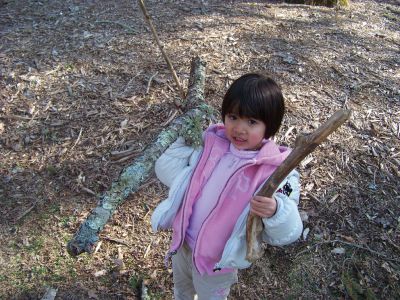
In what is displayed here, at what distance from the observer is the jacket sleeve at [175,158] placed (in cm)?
201

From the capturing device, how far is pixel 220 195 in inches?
75.5

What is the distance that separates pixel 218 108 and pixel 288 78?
944 millimetres

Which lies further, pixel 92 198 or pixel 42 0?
pixel 42 0

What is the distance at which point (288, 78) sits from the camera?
4277mm

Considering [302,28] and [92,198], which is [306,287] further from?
[302,28]

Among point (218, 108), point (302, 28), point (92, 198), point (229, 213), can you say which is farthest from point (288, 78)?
point (229, 213)

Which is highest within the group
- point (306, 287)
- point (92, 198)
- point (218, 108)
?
point (218, 108)

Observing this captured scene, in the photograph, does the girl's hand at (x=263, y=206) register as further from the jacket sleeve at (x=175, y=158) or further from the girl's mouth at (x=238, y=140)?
the jacket sleeve at (x=175, y=158)

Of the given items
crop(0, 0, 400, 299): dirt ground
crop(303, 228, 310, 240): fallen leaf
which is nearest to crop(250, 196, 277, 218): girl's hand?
crop(0, 0, 400, 299): dirt ground

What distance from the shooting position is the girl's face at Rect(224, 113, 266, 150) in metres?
1.84

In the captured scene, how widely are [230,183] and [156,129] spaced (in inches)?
77.0

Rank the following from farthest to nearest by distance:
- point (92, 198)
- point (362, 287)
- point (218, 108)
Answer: point (218, 108) < point (92, 198) < point (362, 287)

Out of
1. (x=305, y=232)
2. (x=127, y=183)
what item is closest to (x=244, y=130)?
(x=127, y=183)

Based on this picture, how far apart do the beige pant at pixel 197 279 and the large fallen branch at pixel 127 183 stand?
611mm
